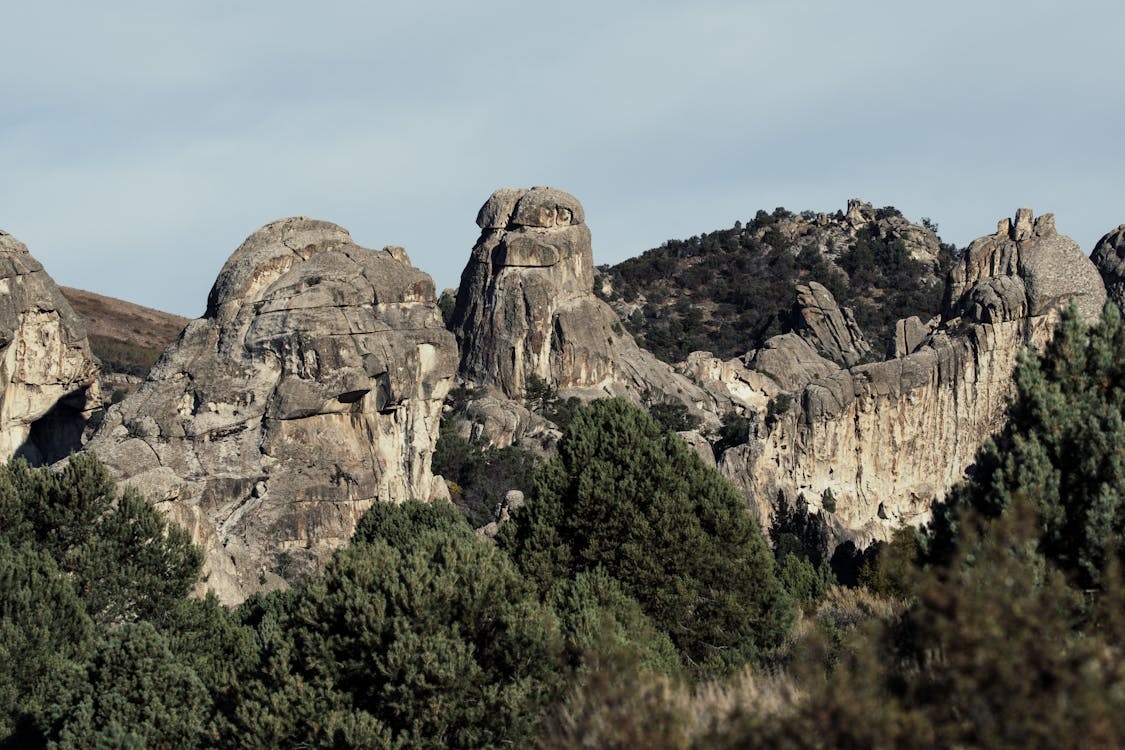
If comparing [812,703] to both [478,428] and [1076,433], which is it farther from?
[478,428]

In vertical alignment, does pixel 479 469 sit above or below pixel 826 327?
below

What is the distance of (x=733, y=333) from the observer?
11069 centimetres

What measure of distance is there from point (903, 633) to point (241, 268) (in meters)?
42.3

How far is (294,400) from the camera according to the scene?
4991 centimetres

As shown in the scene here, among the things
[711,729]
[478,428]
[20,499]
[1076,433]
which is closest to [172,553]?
[20,499]

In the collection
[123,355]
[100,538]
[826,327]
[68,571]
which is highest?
[826,327]

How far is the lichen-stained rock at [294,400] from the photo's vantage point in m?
48.1

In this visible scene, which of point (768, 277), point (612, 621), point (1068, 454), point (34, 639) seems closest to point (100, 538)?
point (34, 639)

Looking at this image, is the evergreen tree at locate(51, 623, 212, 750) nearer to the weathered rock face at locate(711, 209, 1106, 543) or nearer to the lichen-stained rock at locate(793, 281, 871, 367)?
the weathered rock face at locate(711, 209, 1106, 543)

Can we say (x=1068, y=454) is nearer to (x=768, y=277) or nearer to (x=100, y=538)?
(x=100, y=538)

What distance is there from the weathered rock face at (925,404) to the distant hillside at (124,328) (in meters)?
44.7

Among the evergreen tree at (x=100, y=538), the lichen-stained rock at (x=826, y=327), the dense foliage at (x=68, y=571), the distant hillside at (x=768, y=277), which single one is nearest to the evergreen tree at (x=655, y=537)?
the evergreen tree at (x=100, y=538)

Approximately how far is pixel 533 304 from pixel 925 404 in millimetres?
19692

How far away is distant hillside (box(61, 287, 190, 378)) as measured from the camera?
340 feet
